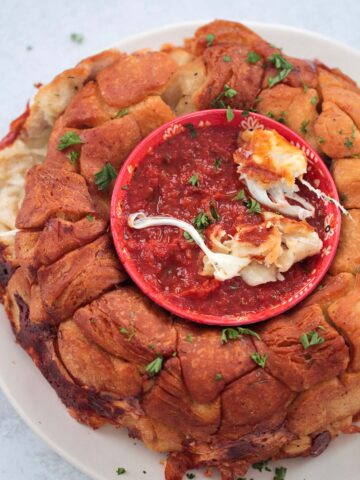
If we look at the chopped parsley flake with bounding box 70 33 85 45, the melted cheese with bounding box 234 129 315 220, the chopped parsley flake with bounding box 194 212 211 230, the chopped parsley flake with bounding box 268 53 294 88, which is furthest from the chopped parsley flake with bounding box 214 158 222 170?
the chopped parsley flake with bounding box 70 33 85 45

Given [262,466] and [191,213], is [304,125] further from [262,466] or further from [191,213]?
[262,466]

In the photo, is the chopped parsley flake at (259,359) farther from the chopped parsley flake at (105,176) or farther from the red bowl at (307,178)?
the chopped parsley flake at (105,176)

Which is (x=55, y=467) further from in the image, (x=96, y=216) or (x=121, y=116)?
(x=121, y=116)

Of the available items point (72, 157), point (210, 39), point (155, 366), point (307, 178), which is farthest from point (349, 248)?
point (72, 157)

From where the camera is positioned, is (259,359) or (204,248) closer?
(259,359)

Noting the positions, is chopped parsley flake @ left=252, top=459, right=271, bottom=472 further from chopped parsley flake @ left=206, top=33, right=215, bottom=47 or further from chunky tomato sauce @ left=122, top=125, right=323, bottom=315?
chopped parsley flake @ left=206, top=33, right=215, bottom=47

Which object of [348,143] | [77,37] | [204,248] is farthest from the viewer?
[77,37]

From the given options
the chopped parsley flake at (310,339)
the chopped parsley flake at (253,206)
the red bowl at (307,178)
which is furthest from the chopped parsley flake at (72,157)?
the chopped parsley flake at (310,339)
